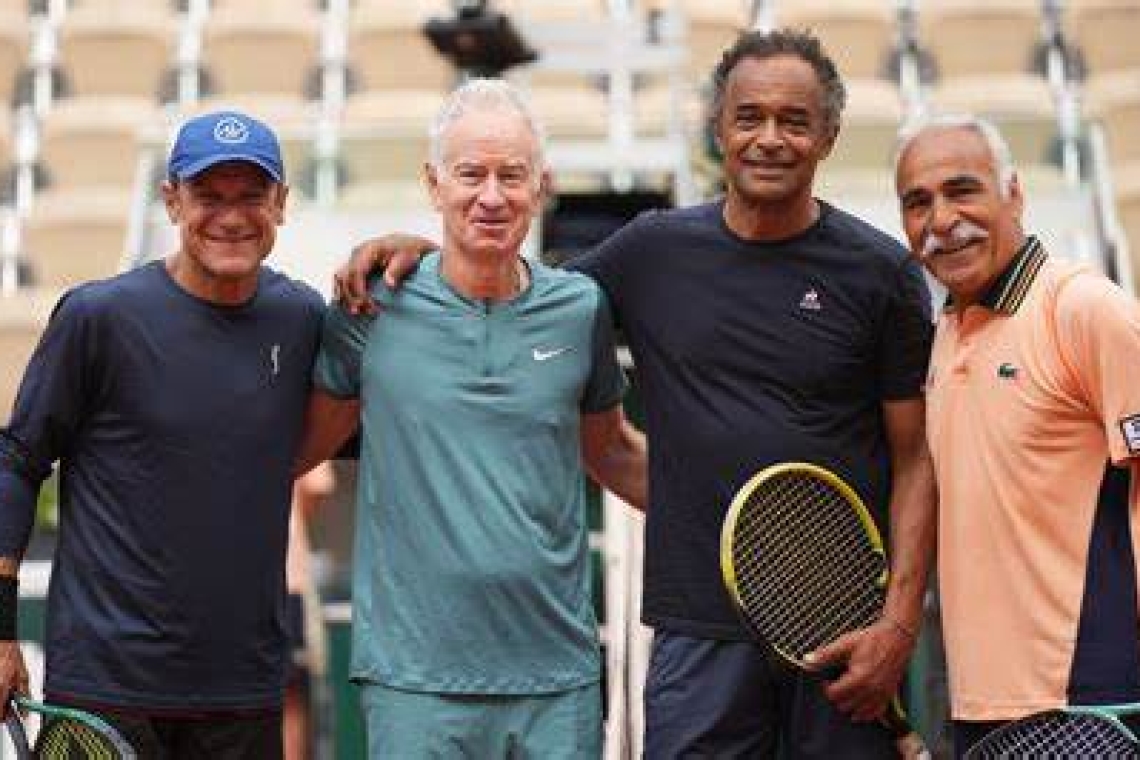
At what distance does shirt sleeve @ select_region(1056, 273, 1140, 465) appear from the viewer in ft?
9.08

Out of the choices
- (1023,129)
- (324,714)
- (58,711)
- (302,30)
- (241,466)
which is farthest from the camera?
(302,30)

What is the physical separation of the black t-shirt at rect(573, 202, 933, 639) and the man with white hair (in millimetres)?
158

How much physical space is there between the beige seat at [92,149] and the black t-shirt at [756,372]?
588 centimetres

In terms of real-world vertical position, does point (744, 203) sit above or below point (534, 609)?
above

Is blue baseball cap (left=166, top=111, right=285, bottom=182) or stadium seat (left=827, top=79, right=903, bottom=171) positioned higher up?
blue baseball cap (left=166, top=111, right=285, bottom=182)

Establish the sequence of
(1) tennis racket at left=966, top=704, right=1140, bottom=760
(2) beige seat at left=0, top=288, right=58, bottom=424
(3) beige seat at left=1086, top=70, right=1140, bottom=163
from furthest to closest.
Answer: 1. (3) beige seat at left=1086, top=70, right=1140, bottom=163
2. (2) beige seat at left=0, top=288, right=58, bottom=424
3. (1) tennis racket at left=966, top=704, right=1140, bottom=760

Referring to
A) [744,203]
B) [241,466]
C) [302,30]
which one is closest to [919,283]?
[744,203]

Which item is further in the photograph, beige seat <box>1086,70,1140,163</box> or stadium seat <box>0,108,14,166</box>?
stadium seat <box>0,108,14,166</box>

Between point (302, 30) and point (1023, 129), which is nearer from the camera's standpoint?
point (1023, 129)

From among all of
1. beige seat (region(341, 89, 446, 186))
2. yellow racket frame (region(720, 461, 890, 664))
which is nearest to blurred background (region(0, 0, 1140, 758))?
beige seat (region(341, 89, 446, 186))

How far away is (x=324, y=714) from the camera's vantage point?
5.07 meters

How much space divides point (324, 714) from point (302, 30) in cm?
470

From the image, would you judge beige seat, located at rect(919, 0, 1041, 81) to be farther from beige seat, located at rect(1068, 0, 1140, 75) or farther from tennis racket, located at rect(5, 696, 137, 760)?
tennis racket, located at rect(5, 696, 137, 760)

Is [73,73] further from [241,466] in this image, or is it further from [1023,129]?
[241,466]
